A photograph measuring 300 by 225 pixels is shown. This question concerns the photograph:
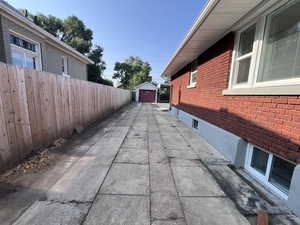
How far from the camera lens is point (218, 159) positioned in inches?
118

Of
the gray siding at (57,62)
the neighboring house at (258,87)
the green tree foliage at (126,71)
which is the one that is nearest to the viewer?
the neighboring house at (258,87)

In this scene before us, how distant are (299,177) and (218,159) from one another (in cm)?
147

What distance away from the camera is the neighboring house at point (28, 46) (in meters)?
4.45

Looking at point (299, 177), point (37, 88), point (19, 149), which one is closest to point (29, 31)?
point (37, 88)

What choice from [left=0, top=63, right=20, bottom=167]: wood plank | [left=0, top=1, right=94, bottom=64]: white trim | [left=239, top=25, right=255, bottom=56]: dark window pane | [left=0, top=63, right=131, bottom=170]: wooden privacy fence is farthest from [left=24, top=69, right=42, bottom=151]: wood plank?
[left=239, top=25, right=255, bottom=56]: dark window pane

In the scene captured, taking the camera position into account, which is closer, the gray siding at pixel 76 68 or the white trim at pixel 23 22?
the white trim at pixel 23 22

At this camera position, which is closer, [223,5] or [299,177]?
[299,177]

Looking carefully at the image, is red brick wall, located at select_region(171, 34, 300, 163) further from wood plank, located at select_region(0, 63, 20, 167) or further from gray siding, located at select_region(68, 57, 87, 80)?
gray siding, located at select_region(68, 57, 87, 80)

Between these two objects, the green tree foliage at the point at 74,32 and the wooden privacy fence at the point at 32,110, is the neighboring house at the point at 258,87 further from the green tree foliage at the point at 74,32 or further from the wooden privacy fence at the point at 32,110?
the green tree foliage at the point at 74,32

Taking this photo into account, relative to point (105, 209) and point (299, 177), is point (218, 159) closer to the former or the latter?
point (299, 177)

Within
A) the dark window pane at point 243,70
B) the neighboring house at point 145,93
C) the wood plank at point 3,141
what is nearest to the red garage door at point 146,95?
the neighboring house at point 145,93

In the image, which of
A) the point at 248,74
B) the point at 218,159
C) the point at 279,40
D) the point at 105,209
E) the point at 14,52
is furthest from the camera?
the point at 14,52

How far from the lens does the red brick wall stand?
1.81m

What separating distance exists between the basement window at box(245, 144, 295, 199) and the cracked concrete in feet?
1.15
